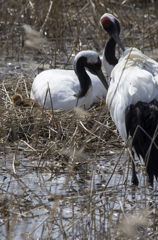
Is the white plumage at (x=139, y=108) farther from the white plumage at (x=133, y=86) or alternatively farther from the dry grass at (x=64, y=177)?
the dry grass at (x=64, y=177)

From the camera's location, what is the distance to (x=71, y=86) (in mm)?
5172

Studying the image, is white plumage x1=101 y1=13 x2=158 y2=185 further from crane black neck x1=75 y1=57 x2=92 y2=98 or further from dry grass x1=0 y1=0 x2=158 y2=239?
crane black neck x1=75 y1=57 x2=92 y2=98

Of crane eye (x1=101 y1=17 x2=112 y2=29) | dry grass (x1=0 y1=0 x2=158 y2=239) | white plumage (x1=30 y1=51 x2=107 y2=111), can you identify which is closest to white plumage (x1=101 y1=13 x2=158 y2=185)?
dry grass (x1=0 y1=0 x2=158 y2=239)

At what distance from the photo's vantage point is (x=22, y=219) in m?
2.88

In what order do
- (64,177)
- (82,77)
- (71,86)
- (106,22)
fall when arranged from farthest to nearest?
(106,22) → (71,86) → (82,77) → (64,177)

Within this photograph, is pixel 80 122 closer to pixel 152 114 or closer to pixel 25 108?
pixel 25 108

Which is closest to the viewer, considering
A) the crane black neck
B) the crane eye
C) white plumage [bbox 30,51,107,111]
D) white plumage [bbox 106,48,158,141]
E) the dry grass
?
the dry grass

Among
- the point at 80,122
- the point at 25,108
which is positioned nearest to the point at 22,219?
the point at 80,122

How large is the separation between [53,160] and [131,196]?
0.88 metres

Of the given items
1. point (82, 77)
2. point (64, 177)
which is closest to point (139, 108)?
point (64, 177)

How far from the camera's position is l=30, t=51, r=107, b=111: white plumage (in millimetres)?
4898

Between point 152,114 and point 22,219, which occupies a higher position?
point 152,114

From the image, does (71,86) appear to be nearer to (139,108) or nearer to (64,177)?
(64,177)

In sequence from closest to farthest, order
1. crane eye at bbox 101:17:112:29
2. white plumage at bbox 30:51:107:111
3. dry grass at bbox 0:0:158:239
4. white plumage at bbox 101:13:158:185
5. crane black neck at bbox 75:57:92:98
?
dry grass at bbox 0:0:158:239 → white plumage at bbox 101:13:158:185 → white plumage at bbox 30:51:107:111 → crane black neck at bbox 75:57:92:98 → crane eye at bbox 101:17:112:29
